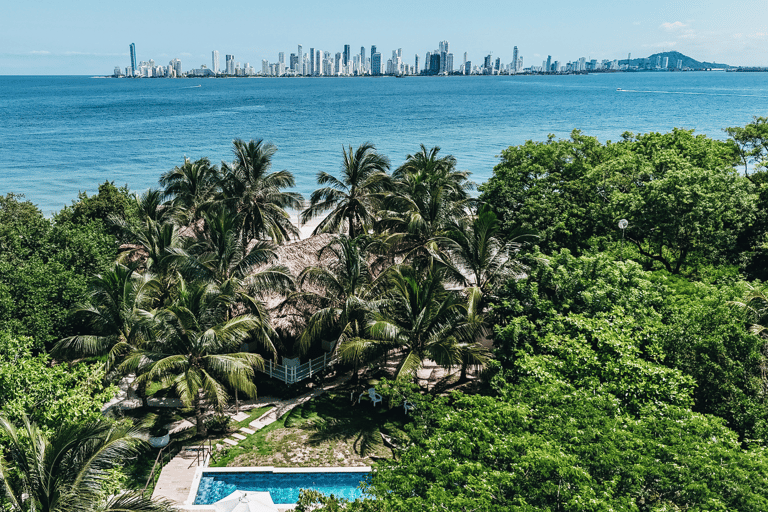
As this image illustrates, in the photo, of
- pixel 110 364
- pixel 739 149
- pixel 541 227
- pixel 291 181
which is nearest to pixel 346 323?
pixel 110 364

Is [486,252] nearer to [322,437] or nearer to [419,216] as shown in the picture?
[419,216]

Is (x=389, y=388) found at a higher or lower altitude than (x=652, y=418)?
lower

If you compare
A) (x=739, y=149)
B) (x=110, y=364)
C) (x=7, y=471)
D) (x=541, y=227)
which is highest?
(x=739, y=149)

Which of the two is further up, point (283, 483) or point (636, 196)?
point (636, 196)

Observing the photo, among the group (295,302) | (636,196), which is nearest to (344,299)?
(295,302)

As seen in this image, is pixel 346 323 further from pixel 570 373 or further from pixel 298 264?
pixel 570 373

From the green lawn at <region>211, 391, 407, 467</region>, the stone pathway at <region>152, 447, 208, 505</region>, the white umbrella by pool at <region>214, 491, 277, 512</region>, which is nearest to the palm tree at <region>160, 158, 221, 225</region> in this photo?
the green lawn at <region>211, 391, 407, 467</region>
